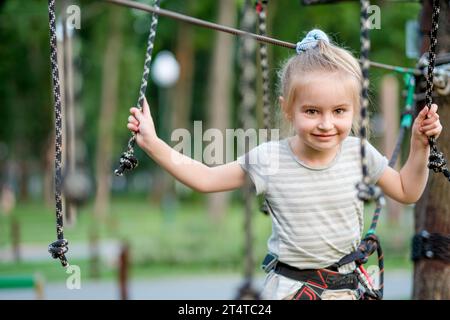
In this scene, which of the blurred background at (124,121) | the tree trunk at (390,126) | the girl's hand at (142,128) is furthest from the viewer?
the tree trunk at (390,126)

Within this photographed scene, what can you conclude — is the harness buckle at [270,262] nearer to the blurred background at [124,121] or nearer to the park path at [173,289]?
the blurred background at [124,121]

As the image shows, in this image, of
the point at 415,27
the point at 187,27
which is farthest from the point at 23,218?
the point at 415,27

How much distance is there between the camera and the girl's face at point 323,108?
2369 mm

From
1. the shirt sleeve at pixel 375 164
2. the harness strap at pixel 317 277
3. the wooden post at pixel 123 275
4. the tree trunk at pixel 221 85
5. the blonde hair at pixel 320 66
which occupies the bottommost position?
the wooden post at pixel 123 275

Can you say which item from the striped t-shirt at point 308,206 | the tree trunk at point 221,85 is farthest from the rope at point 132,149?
the tree trunk at point 221,85

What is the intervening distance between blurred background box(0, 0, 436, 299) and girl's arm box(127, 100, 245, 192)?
0.22 m

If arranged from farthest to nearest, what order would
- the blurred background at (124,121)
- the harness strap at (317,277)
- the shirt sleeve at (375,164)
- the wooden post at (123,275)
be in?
the blurred background at (124,121) < the wooden post at (123,275) < the shirt sleeve at (375,164) < the harness strap at (317,277)

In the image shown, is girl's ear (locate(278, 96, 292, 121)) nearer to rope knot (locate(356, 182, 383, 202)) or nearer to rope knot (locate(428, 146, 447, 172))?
rope knot (locate(428, 146, 447, 172))

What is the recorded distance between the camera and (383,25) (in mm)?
16234

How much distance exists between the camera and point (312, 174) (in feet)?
8.34

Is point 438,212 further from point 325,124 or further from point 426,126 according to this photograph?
point 325,124

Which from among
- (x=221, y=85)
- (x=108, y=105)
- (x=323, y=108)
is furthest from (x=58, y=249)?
(x=108, y=105)

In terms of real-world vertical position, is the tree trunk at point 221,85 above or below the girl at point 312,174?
above
